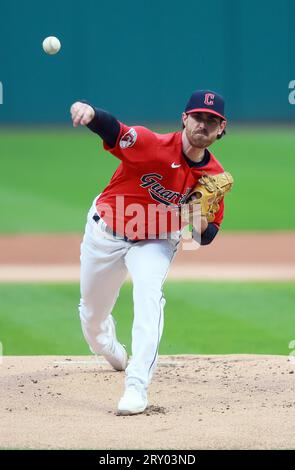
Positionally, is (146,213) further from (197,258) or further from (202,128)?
(197,258)

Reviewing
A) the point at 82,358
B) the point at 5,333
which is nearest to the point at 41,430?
the point at 82,358

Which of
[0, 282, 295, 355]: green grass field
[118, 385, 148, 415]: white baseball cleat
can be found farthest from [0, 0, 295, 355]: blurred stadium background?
[118, 385, 148, 415]: white baseball cleat

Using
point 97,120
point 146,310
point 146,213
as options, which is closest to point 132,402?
point 146,310

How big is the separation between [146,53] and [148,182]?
18.1 meters

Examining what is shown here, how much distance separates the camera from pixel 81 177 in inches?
763

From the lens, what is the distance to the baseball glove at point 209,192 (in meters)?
6.08

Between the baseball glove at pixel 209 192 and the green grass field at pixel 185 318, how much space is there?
2147 millimetres

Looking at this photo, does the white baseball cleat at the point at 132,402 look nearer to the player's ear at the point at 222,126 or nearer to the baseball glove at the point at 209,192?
the baseball glove at the point at 209,192

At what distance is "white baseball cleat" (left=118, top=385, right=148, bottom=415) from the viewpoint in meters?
5.71

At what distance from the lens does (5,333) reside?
8773 mm

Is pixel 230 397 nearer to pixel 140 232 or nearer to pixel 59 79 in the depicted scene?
pixel 140 232

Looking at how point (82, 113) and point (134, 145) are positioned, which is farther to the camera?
point (134, 145)

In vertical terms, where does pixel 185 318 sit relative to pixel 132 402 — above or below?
above

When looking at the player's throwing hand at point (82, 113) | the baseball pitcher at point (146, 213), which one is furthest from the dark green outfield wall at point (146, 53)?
the player's throwing hand at point (82, 113)
